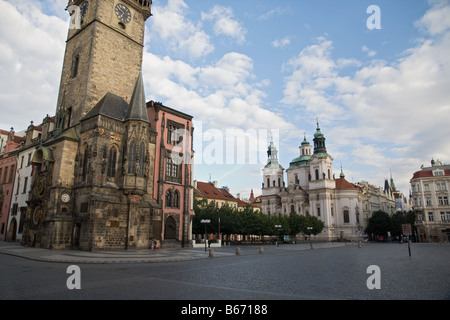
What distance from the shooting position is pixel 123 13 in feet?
117

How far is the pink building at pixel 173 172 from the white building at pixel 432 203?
5991 centimetres

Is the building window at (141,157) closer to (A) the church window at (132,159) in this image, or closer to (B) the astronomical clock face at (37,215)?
(A) the church window at (132,159)

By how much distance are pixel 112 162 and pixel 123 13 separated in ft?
64.4

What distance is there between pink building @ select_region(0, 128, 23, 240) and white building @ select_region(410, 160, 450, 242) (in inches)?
3141

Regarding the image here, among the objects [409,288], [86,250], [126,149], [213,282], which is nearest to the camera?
[409,288]

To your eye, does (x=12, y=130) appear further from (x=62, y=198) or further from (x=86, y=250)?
(x=86, y=250)

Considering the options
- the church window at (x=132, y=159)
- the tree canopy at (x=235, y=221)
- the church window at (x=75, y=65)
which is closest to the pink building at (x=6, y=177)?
the church window at (x=75, y=65)

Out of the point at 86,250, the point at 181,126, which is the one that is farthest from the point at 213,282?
the point at 181,126

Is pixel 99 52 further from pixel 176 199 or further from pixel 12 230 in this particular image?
pixel 12 230

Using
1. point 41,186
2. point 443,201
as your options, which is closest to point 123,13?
point 41,186

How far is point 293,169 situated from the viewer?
313 ft

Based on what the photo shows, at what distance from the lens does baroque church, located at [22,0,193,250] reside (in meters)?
25.5

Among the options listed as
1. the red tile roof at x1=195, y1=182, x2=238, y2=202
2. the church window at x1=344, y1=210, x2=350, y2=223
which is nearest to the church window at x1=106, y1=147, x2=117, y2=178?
the red tile roof at x1=195, y1=182, x2=238, y2=202

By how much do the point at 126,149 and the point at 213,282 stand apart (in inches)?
765
